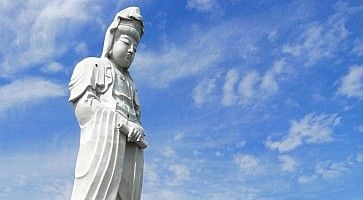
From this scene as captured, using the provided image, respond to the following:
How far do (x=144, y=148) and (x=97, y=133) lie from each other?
3.46 ft

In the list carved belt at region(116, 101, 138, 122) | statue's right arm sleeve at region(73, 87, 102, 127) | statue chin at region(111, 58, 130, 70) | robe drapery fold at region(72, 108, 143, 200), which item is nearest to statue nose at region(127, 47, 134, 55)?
statue chin at region(111, 58, 130, 70)

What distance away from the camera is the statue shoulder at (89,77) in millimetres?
10211

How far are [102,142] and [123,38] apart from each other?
2210mm

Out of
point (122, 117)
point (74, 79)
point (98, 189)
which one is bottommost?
point (98, 189)

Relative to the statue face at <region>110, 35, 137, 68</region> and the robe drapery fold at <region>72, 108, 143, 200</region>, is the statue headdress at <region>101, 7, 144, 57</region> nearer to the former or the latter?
the statue face at <region>110, 35, 137, 68</region>

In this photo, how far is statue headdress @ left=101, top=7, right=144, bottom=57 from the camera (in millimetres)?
10969

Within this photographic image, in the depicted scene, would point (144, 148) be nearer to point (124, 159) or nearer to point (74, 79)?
point (124, 159)

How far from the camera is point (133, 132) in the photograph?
10070mm

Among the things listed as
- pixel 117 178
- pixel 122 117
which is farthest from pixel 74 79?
pixel 117 178

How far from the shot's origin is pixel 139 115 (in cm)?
1098

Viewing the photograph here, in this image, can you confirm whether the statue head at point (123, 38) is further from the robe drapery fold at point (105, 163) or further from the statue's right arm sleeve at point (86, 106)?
the robe drapery fold at point (105, 163)

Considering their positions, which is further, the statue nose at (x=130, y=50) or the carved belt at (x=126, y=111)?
the statue nose at (x=130, y=50)

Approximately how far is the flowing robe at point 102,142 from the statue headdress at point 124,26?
0.42 metres

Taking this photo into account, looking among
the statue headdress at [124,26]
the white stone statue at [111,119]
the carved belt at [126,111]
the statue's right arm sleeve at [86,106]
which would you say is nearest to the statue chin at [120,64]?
the white stone statue at [111,119]
